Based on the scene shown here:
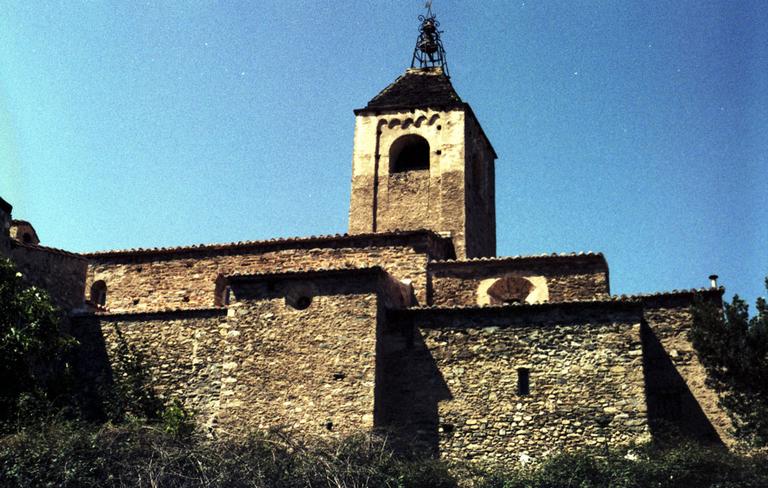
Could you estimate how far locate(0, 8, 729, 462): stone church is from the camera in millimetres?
17594

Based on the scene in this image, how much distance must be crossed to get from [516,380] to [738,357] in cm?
475

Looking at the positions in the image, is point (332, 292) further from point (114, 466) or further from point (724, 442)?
point (724, 442)

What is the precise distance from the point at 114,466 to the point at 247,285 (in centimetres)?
561

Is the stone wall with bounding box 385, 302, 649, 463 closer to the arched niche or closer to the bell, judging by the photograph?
the arched niche

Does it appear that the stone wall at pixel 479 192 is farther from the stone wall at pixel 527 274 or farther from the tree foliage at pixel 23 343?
the tree foliage at pixel 23 343

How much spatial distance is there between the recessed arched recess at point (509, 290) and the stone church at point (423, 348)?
0.03 meters

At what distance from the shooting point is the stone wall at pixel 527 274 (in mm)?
21375

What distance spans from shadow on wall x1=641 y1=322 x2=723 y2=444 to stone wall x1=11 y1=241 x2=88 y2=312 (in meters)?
13.6

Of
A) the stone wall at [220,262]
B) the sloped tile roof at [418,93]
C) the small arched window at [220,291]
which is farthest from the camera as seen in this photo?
the sloped tile roof at [418,93]

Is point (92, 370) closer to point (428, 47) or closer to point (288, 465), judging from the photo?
point (288, 465)

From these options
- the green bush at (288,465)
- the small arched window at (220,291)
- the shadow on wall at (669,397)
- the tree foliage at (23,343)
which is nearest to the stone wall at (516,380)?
the green bush at (288,465)

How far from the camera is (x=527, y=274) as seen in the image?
859 inches

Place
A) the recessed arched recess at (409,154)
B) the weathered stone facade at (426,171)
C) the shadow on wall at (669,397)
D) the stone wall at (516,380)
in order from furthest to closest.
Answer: the recessed arched recess at (409,154), the weathered stone facade at (426,171), the shadow on wall at (669,397), the stone wall at (516,380)

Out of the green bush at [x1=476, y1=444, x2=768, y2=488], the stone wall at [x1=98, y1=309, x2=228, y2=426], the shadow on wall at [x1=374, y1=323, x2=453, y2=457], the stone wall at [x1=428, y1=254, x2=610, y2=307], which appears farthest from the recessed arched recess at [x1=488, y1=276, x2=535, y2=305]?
the stone wall at [x1=98, y1=309, x2=228, y2=426]
